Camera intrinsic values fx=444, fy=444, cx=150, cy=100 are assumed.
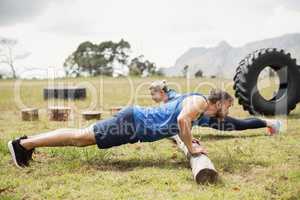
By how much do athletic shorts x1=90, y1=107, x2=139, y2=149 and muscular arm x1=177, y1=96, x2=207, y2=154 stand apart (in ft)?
2.32

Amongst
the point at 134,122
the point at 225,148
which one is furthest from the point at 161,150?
the point at 134,122

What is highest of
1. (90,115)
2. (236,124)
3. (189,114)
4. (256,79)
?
(256,79)

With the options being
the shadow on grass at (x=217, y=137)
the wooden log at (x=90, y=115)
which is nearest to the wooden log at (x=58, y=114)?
the wooden log at (x=90, y=115)

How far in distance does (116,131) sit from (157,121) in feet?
1.83

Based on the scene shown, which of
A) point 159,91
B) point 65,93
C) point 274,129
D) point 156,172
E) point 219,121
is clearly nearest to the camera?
point 156,172

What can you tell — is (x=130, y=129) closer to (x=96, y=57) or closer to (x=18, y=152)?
(x=18, y=152)

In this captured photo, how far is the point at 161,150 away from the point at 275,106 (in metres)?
5.17

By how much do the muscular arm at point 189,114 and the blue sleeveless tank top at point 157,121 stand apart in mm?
215

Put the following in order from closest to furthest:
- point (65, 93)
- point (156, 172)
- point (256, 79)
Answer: point (156, 172) → point (256, 79) → point (65, 93)

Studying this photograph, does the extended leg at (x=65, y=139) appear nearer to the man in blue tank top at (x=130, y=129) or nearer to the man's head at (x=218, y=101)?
the man in blue tank top at (x=130, y=129)

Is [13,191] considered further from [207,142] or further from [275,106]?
[275,106]

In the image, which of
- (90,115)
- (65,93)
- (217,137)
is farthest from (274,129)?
(65,93)

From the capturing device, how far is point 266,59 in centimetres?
1148

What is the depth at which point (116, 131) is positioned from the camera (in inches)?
223
